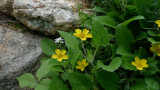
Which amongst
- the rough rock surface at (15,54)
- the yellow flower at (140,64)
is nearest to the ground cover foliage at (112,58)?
the yellow flower at (140,64)

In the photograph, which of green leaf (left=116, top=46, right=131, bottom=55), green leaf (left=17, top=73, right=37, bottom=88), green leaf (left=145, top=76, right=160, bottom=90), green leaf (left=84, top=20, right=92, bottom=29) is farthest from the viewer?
green leaf (left=84, top=20, right=92, bottom=29)

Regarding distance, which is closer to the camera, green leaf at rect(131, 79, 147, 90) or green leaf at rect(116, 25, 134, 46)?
green leaf at rect(131, 79, 147, 90)

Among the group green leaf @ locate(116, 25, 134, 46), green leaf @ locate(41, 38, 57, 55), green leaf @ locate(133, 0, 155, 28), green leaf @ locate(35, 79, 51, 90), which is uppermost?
green leaf @ locate(133, 0, 155, 28)

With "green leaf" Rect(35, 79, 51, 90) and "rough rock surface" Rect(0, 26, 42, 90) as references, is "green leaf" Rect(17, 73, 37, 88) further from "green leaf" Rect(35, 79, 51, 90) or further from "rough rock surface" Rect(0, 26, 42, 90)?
"rough rock surface" Rect(0, 26, 42, 90)

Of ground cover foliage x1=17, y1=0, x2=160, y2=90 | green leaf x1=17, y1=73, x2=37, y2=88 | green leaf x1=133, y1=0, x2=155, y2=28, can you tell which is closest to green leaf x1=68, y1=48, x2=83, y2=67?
ground cover foliage x1=17, y1=0, x2=160, y2=90

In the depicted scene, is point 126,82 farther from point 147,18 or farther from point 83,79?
point 147,18

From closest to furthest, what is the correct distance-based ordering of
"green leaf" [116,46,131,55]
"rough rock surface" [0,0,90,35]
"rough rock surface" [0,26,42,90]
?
1. "green leaf" [116,46,131,55]
2. "rough rock surface" [0,26,42,90]
3. "rough rock surface" [0,0,90,35]

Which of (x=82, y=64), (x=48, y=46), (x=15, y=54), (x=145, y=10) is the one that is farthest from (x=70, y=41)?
(x=145, y=10)

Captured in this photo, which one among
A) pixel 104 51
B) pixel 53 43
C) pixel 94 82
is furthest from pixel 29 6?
pixel 94 82
